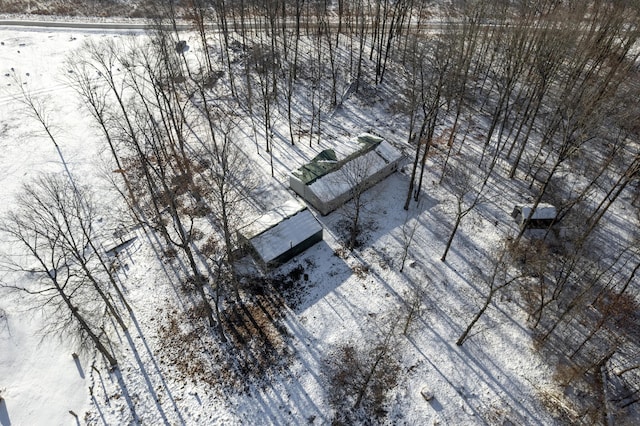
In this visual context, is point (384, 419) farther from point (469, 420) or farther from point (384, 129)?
point (384, 129)

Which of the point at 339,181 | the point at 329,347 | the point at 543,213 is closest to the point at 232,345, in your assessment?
the point at 329,347

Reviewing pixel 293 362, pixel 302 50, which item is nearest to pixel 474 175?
pixel 293 362

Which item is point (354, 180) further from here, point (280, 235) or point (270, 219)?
point (280, 235)

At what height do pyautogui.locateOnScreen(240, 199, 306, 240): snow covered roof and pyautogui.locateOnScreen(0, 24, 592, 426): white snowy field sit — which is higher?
pyautogui.locateOnScreen(240, 199, 306, 240): snow covered roof

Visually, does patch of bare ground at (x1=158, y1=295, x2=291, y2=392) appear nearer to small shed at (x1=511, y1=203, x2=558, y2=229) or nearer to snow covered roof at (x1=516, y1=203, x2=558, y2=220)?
small shed at (x1=511, y1=203, x2=558, y2=229)

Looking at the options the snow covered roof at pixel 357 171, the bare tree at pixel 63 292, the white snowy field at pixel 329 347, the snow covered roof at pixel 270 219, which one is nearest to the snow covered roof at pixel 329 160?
the snow covered roof at pixel 357 171

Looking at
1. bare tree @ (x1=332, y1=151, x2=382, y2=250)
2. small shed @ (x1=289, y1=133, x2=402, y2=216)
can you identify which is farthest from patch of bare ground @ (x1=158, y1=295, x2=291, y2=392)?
small shed @ (x1=289, y1=133, x2=402, y2=216)
